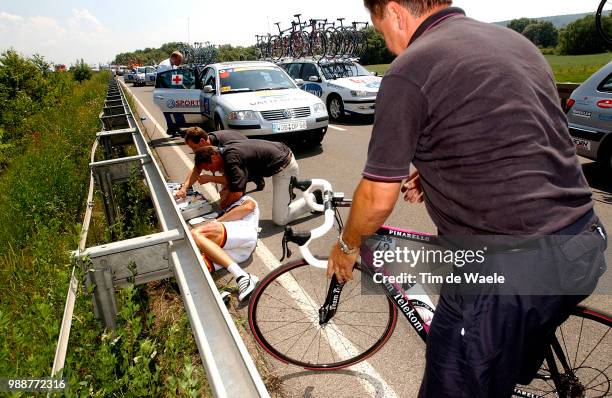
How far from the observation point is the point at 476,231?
146 centimetres

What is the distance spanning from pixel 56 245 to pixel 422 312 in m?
3.39

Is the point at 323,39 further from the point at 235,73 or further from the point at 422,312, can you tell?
the point at 422,312

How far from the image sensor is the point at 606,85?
5863 mm

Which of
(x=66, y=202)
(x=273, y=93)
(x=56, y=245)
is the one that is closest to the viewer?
(x=56, y=245)

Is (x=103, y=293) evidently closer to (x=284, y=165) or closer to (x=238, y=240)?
(x=238, y=240)

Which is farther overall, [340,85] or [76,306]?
[340,85]

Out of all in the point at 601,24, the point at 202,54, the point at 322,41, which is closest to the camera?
the point at 601,24

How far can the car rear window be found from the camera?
5.81 metres

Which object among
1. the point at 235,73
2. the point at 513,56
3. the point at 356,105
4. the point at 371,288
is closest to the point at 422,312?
the point at 371,288

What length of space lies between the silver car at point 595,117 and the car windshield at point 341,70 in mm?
7397

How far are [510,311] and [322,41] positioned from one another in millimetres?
19855

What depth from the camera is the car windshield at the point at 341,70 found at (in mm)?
12824

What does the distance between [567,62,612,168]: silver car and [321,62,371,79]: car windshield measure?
7397 millimetres

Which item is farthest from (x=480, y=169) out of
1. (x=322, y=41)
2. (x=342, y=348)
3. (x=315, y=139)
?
(x=322, y=41)
